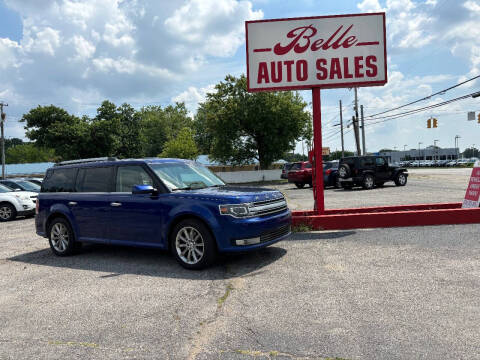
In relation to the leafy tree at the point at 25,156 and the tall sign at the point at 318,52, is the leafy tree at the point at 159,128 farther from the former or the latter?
the tall sign at the point at 318,52

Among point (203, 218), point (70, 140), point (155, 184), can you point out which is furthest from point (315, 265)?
point (70, 140)

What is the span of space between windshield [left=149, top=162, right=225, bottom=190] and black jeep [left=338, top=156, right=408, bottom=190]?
15.3m

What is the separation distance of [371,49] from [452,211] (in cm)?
436

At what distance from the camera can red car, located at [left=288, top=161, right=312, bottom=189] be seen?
83.6 feet

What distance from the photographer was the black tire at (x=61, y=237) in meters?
7.46

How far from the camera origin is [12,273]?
6.61 metres

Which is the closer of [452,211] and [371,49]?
[452,211]

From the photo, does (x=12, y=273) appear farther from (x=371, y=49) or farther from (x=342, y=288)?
(x=371, y=49)

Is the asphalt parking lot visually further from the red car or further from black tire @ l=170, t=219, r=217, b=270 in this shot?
the red car

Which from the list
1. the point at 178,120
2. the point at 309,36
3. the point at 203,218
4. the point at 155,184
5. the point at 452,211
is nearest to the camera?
the point at 203,218

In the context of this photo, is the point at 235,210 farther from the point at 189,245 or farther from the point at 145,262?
the point at 145,262

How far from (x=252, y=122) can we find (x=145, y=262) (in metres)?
33.2

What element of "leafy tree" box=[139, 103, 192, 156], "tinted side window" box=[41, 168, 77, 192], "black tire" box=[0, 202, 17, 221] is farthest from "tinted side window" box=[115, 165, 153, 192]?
"leafy tree" box=[139, 103, 192, 156]

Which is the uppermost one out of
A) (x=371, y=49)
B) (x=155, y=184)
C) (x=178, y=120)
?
A: (x=178, y=120)
